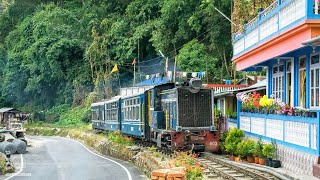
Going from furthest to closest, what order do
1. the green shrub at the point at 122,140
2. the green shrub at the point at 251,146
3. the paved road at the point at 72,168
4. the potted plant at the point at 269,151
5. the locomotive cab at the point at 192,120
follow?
the green shrub at the point at 122,140
the locomotive cab at the point at 192,120
the paved road at the point at 72,168
the green shrub at the point at 251,146
the potted plant at the point at 269,151

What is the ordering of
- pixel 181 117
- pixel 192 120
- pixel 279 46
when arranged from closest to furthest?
pixel 279 46 < pixel 181 117 < pixel 192 120

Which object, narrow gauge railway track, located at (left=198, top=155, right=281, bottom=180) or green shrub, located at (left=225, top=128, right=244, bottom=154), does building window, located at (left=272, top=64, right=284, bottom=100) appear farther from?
narrow gauge railway track, located at (left=198, top=155, right=281, bottom=180)

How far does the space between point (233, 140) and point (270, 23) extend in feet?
14.8

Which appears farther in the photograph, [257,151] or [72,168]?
[72,168]

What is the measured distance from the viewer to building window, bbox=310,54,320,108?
14930mm

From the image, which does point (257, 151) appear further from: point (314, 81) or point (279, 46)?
point (279, 46)

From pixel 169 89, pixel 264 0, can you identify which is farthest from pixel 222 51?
pixel 169 89

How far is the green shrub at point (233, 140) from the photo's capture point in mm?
18281

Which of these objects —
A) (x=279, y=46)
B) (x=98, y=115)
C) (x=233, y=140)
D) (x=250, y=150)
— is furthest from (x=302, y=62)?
(x=98, y=115)

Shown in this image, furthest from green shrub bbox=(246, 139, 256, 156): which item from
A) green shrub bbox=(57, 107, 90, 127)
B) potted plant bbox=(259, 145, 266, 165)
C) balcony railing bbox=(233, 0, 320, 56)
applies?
green shrub bbox=(57, 107, 90, 127)

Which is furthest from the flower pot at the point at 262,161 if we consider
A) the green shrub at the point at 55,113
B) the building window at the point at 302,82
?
the green shrub at the point at 55,113

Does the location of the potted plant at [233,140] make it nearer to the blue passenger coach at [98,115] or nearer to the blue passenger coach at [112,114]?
the blue passenger coach at [112,114]

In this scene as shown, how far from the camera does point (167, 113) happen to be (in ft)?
67.6

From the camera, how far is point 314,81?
1515 centimetres
